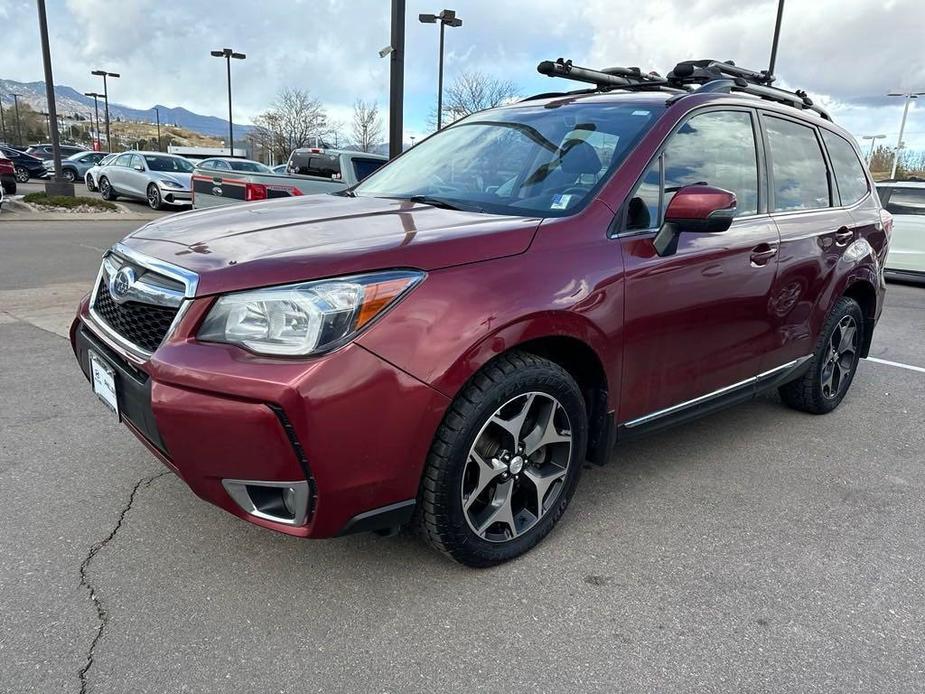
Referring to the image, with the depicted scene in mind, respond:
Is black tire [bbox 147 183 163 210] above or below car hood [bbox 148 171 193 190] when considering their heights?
below

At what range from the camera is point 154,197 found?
760 inches

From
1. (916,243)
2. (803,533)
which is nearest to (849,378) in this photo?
(803,533)

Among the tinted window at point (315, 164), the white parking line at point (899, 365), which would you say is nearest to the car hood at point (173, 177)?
the tinted window at point (315, 164)

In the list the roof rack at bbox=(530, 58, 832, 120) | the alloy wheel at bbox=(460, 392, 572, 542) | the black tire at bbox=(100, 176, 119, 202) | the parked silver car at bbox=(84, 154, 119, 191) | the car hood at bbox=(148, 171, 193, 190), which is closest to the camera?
the alloy wheel at bbox=(460, 392, 572, 542)

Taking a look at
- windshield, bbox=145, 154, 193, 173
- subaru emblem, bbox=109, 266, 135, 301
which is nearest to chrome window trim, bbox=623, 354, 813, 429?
subaru emblem, bbox=109, 266, 135, 301

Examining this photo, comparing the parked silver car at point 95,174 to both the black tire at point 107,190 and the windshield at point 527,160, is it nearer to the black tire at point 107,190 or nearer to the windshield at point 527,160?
the black tire at point 107,190

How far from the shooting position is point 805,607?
2.44 metres

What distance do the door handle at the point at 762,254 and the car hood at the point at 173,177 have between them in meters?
18.2

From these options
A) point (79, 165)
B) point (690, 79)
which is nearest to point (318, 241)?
point (690, 79)

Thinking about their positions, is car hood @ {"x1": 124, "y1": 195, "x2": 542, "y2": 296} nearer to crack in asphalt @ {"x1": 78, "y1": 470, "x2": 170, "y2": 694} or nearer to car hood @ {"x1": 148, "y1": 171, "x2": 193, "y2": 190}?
crack in asphalt @ {"x1": 78, "y1": 470, "x2": 170, "y2": 694}

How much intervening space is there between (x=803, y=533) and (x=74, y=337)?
3199mm

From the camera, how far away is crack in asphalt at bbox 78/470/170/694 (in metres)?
2.02

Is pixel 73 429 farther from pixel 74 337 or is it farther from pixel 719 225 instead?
pixel 719 225

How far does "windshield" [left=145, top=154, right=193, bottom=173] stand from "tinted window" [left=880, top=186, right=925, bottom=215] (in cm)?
1728
